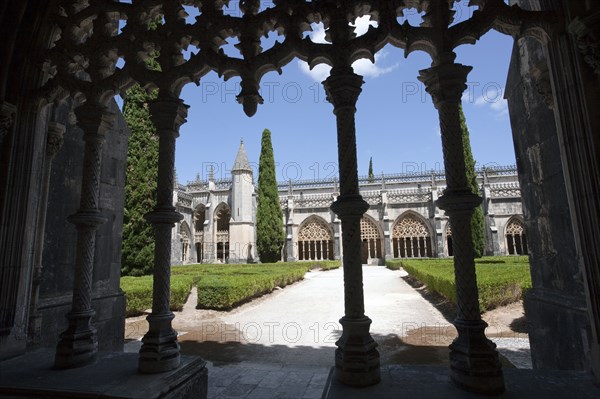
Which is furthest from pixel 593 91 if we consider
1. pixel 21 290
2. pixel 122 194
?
pixel 122 194

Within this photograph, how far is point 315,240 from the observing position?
28.2 m

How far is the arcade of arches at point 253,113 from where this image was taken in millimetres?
2062

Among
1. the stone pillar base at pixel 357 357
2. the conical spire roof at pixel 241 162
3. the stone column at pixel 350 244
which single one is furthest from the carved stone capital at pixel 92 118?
the conical spire roof at pixel 241 162

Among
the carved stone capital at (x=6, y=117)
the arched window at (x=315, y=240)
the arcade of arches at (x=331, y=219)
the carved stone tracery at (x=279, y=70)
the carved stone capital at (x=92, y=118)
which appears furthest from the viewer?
the arched window at (x=315, y=240)

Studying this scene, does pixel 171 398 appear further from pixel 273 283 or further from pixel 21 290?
pixel 273 283

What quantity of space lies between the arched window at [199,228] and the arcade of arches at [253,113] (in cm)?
2597

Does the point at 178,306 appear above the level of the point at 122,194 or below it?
below

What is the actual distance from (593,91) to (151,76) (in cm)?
304

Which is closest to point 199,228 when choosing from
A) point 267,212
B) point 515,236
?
point 267,212

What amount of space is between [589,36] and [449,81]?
768 millimetres

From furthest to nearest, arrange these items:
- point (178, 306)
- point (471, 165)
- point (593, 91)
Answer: point (471, 165)
point (178, 306)
point (593, 91)

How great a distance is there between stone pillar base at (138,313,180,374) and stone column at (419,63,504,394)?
1858 millimetres

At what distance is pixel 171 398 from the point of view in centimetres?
208

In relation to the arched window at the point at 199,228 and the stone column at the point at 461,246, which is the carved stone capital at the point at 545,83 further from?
the arched window at the point at 199,228
